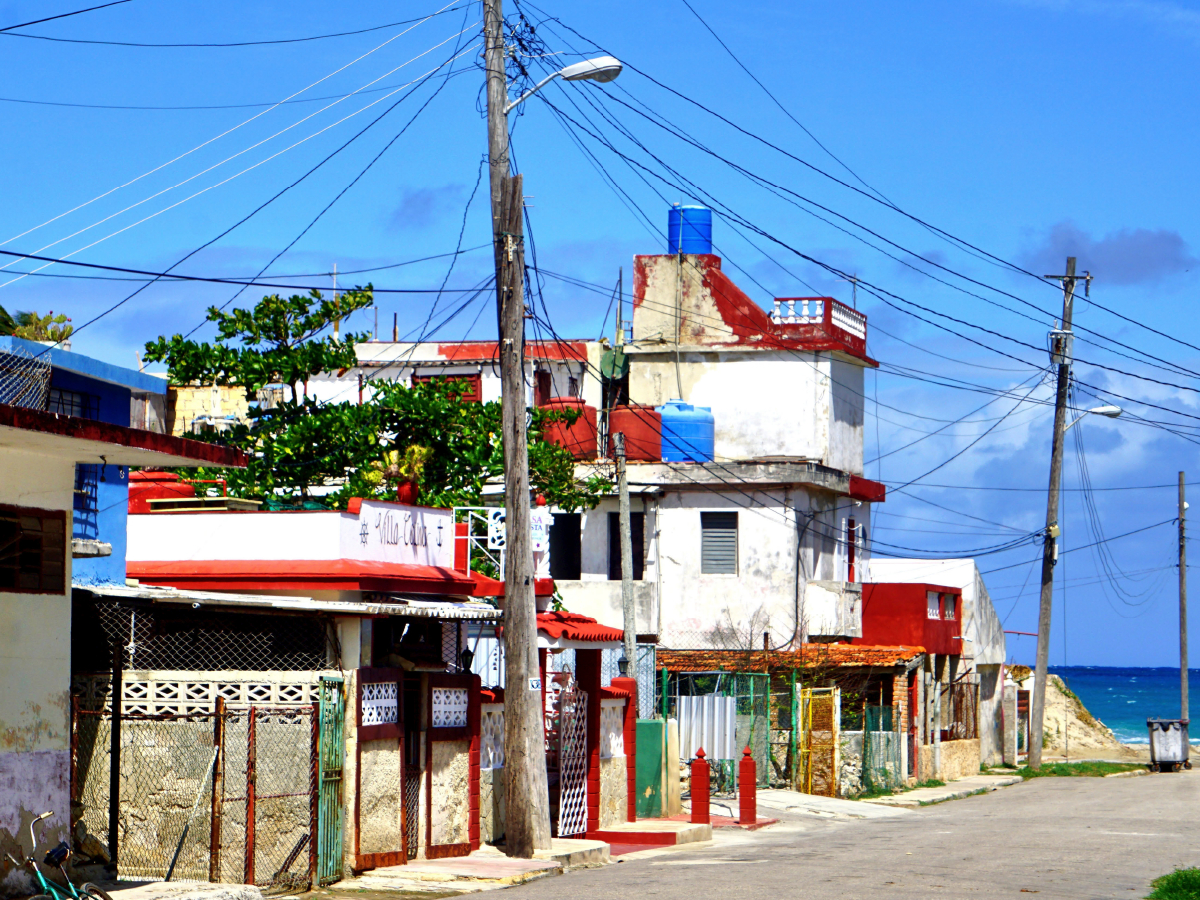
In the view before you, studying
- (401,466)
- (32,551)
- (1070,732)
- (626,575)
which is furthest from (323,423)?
(1070,732)

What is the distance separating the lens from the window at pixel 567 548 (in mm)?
41031

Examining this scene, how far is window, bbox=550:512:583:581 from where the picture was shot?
41.0 m

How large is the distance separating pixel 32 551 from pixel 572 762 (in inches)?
426

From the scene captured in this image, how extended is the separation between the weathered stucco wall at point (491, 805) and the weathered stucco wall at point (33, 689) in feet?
24.1

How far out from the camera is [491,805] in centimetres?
2158

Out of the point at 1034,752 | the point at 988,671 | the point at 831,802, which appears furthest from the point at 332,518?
the point at 988,671

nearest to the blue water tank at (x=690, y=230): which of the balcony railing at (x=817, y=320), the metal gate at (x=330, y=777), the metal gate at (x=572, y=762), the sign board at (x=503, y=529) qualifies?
the balcony railing at (x=817, y=320)

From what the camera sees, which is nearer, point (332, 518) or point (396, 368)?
point (332, 518)

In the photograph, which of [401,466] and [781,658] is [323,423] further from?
[781,658]

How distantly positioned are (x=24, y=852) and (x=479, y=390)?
30.6 metres

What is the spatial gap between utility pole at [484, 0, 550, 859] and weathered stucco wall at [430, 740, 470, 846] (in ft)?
2.20

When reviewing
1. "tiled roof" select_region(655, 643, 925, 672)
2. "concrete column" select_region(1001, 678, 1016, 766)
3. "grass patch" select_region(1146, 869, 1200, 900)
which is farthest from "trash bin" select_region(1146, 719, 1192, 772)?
"grass patch" select_region(1146, 869, 1200, 900)

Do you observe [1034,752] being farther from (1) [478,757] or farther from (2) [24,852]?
(2) [24,852]

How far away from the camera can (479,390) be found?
145ft
